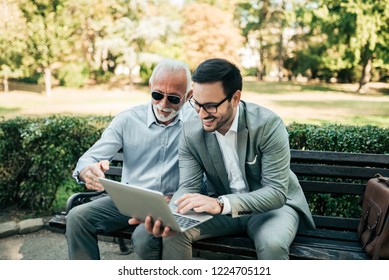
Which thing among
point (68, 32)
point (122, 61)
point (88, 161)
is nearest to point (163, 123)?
point (88, 161)

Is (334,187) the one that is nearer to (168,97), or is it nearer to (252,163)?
(252,163)

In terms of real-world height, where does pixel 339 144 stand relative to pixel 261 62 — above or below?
above

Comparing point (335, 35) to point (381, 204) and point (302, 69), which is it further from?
point (381, 204)

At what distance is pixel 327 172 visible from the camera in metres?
3.20

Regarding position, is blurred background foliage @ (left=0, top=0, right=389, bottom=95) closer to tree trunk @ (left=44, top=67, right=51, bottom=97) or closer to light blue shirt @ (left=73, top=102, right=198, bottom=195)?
tree trunk @ (left=44, top=67, right=51, bottom=97)

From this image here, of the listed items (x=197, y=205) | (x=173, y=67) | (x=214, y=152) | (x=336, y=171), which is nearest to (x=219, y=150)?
(x=214, y=152)

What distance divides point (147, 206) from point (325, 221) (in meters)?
1.56

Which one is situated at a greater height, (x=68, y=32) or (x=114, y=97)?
(x=68, y=32)

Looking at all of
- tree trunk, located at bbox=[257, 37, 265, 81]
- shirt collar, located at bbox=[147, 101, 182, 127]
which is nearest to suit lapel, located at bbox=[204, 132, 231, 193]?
shirt collar, located at bbox=[147, 101, 182, 127]

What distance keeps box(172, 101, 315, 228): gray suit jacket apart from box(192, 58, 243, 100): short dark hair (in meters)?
0.25

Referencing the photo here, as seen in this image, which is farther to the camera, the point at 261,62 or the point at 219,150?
the point at 261,62

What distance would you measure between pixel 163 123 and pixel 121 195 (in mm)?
952

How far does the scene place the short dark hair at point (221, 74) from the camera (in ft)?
8.20

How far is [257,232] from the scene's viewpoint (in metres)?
2.54
